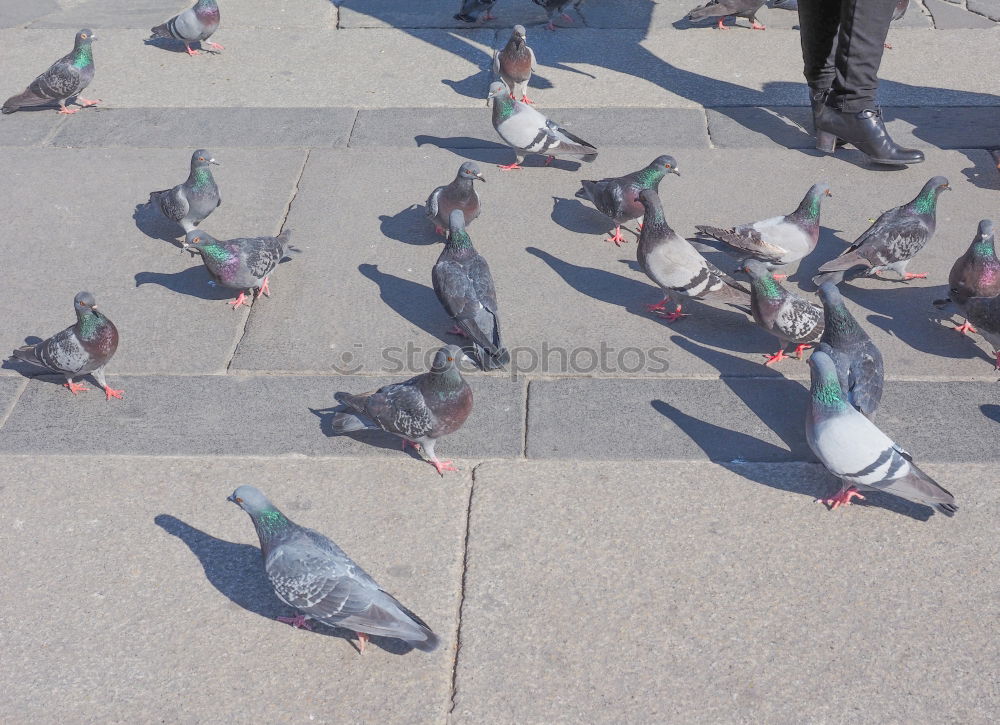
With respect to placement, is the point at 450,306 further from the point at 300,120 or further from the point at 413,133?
the point at 300,120

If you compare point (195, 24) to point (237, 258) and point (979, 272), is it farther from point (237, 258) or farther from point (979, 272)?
point (979, 272)

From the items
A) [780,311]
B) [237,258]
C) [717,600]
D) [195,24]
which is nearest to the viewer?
[717,600]

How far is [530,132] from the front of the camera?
7.18 metres

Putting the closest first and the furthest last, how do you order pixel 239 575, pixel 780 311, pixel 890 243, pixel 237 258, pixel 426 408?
pixel 239 575
pixel 426 408
pixel 780 311
pixel 237 258
pixel 890 243

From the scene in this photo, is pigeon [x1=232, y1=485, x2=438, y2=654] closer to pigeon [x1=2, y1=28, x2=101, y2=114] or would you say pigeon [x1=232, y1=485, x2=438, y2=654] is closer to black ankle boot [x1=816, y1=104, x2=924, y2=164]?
black ankle boot [x1=816, y1=104, x2=924, y2=164]

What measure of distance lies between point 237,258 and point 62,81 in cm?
364

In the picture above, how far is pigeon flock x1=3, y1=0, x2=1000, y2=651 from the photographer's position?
3848 millimetres

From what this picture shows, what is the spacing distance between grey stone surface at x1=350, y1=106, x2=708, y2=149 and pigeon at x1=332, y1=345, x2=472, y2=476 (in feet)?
12.2

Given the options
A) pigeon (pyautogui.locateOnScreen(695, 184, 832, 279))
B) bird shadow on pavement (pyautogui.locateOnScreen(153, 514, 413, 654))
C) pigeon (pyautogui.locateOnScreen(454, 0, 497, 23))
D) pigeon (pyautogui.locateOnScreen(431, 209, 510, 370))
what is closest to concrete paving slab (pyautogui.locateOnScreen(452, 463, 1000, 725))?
bird shadow on pavement (pyautogui.locateOnScreen(153, 514, 413, 654))

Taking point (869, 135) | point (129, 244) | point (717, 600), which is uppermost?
point (869, 135)

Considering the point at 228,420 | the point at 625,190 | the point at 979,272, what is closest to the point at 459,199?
→ the point at 625,190

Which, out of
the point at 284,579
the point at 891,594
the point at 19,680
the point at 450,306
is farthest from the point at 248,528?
the point at 891,594

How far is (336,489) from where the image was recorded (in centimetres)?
458

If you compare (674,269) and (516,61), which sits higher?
(516,61)
